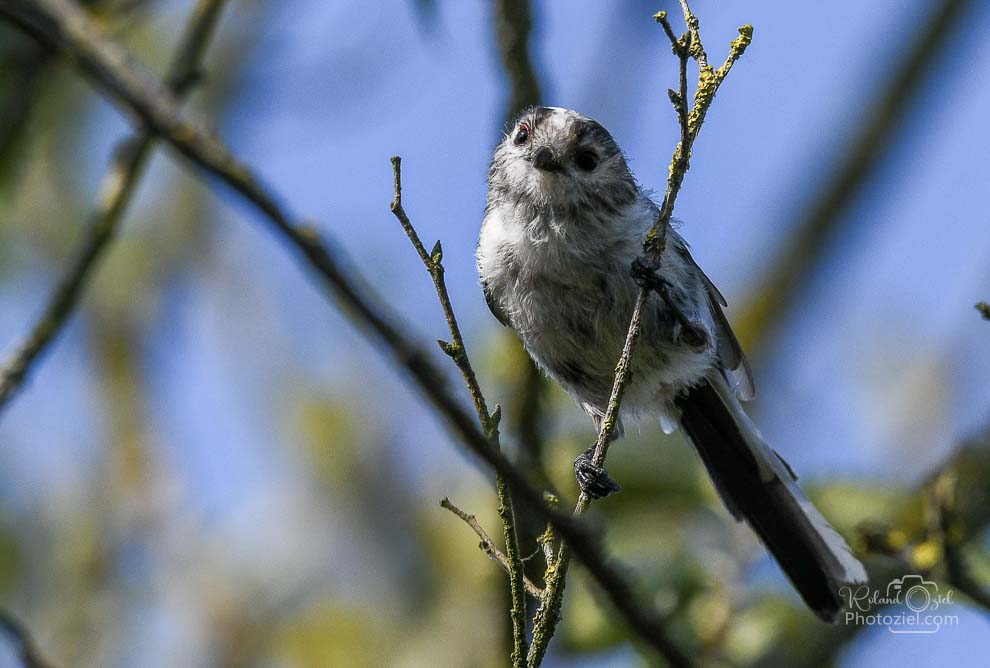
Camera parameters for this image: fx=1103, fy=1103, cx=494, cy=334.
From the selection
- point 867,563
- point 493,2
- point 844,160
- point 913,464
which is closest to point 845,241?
point 844,160

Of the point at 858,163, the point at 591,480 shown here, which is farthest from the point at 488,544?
the point at 858,163

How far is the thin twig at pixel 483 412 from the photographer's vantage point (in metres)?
1.97

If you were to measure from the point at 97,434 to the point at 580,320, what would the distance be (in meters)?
4.41

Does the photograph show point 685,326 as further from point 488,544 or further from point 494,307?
point 488,544

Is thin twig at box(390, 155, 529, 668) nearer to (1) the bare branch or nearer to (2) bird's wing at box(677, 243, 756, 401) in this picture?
(1) the bare branch

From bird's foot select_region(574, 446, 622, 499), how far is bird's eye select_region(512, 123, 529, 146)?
47.0 inches

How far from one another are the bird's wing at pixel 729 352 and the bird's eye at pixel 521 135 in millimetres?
797

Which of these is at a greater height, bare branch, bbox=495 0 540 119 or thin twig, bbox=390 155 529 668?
bare branch, bbox=495 0 540 119

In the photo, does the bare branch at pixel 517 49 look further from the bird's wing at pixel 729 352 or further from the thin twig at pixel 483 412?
the thin twig at pixel 483 412

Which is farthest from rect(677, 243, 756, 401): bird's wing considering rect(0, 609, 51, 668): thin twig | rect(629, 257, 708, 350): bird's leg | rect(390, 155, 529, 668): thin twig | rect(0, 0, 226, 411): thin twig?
rect(0, 609, 51, 668): thin twig

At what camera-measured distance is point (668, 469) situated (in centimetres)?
377

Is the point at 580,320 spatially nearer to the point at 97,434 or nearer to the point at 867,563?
the point at 867,563

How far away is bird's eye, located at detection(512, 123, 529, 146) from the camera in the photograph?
4.07 metres

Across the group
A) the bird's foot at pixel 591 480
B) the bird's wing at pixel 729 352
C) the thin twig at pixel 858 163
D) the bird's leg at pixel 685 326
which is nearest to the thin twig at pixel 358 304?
the bird's foot at pixel 591 480
